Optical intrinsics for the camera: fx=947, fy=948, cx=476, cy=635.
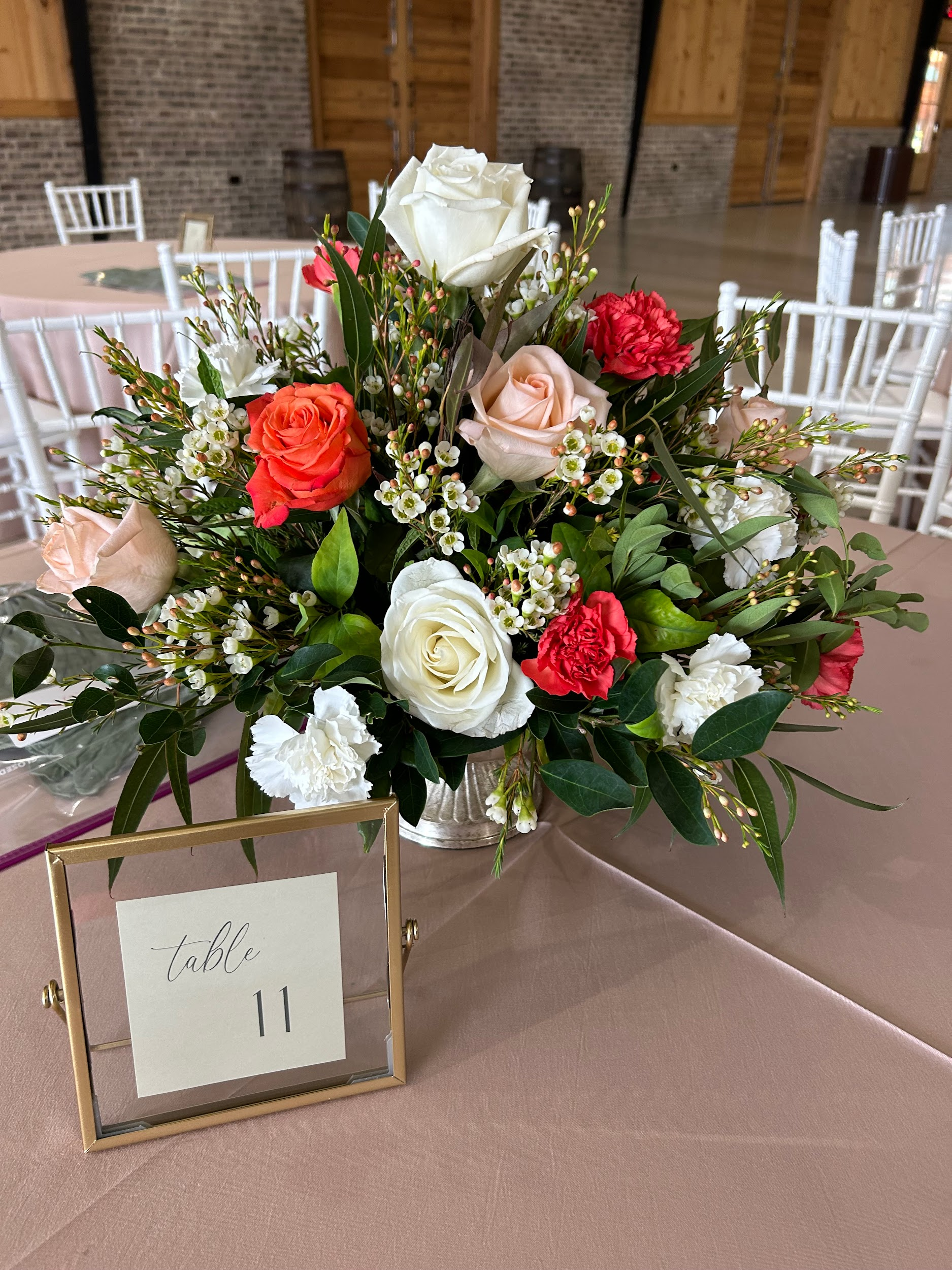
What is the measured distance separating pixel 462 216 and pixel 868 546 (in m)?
0.40

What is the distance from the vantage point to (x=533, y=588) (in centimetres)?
57

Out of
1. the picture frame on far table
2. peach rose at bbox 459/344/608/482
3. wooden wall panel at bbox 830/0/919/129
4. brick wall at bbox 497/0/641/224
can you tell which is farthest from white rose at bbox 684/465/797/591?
wooden wall panel at bbox 830/0/919/129

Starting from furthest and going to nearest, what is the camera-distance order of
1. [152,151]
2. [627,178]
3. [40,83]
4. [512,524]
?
1. [627,178]
2. [152,151]
3. [40,83]
4. [512,524]

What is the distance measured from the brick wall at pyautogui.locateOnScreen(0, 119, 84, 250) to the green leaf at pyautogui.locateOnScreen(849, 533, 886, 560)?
639 centimetres

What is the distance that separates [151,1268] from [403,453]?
0.47 metres

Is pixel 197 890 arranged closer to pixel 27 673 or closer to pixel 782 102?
pixel 27 673

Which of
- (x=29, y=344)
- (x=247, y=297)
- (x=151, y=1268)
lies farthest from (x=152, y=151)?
(x=151, y=1268)

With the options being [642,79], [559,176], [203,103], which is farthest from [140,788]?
[642,79]

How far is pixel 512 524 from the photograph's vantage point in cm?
65

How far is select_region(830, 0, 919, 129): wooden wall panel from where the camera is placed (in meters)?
12.1

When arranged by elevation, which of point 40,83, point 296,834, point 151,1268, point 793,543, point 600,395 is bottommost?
point 151,1268

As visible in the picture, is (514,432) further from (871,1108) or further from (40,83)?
(40,83)

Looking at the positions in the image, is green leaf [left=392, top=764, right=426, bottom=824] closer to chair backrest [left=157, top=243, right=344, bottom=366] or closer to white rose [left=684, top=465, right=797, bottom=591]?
white rose [left=684, top=465, right=797, bottom=591]

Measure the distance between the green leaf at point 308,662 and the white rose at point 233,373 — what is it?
0.65ft
